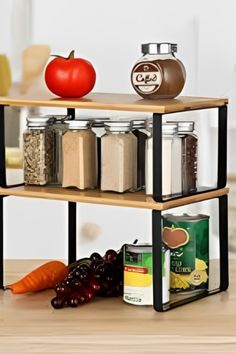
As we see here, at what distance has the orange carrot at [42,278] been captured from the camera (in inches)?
81.0

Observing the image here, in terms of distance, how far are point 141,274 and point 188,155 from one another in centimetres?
26

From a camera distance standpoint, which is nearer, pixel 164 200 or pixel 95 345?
pixel 95 345

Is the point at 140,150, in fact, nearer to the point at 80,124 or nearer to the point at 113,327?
the point at 80,124

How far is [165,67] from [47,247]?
256 centimetres

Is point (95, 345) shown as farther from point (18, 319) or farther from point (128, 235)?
point (128, 235)

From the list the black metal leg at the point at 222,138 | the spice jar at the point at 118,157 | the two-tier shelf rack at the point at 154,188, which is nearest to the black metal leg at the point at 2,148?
the two-tier shelf rack at the point at 154,188

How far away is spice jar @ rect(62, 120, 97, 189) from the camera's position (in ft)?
6.68

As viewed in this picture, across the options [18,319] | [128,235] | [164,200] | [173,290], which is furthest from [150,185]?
[128,235]

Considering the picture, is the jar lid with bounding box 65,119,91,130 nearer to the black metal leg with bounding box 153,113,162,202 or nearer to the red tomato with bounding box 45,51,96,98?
the red tomato with bounding box 45,51,96,98

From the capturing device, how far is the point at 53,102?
2.00m

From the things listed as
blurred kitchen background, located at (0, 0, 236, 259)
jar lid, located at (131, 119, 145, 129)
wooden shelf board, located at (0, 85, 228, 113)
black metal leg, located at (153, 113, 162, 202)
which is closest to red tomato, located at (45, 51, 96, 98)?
wooden shelf board, located at (0, 85, 228, 113)

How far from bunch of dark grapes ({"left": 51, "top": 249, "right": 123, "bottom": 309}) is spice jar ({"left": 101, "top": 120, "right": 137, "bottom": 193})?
16 centimetres

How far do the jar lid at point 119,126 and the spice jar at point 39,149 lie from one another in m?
0.16

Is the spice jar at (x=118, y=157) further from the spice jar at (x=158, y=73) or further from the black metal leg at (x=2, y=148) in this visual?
the black metal leg at (x=2, y=148)
